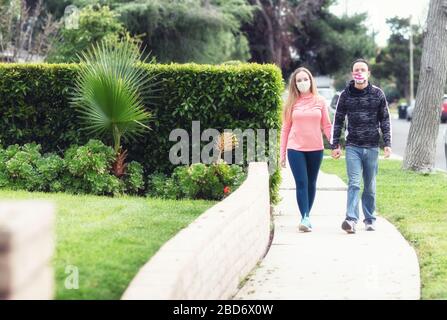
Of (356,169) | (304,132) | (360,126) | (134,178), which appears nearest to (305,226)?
(356,169)

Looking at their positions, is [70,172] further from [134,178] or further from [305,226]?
[305,226]

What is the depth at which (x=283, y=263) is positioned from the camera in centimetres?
712

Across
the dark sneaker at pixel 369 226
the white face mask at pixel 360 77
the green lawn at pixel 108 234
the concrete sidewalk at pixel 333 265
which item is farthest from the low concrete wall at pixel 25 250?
the dark sneaker at pixel 369 226

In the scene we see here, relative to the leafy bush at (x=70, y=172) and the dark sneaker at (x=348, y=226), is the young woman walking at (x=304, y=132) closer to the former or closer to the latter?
the dark sneaker at (x=348, y=226)

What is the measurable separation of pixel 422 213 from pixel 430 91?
5.77 meters

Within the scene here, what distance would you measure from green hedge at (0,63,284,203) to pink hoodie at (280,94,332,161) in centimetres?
129

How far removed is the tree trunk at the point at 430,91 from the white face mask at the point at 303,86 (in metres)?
6.85

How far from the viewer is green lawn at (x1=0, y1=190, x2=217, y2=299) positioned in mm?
5121

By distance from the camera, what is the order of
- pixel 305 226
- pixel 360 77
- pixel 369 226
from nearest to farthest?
pixel 360 77 → pixel 305 226 → pixel 369 226

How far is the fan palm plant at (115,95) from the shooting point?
32.9ft

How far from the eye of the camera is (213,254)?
17.7 feet

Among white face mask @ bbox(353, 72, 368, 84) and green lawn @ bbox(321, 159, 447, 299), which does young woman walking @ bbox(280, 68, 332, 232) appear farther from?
green lawn @ bbox(321, 159, 447, 299)

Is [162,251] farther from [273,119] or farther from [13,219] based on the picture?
[273,119]

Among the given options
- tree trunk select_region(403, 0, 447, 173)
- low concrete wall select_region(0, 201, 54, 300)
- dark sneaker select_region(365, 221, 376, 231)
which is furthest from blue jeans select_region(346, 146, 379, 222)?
tree trunk select_region(403, 0, 447, 173)
